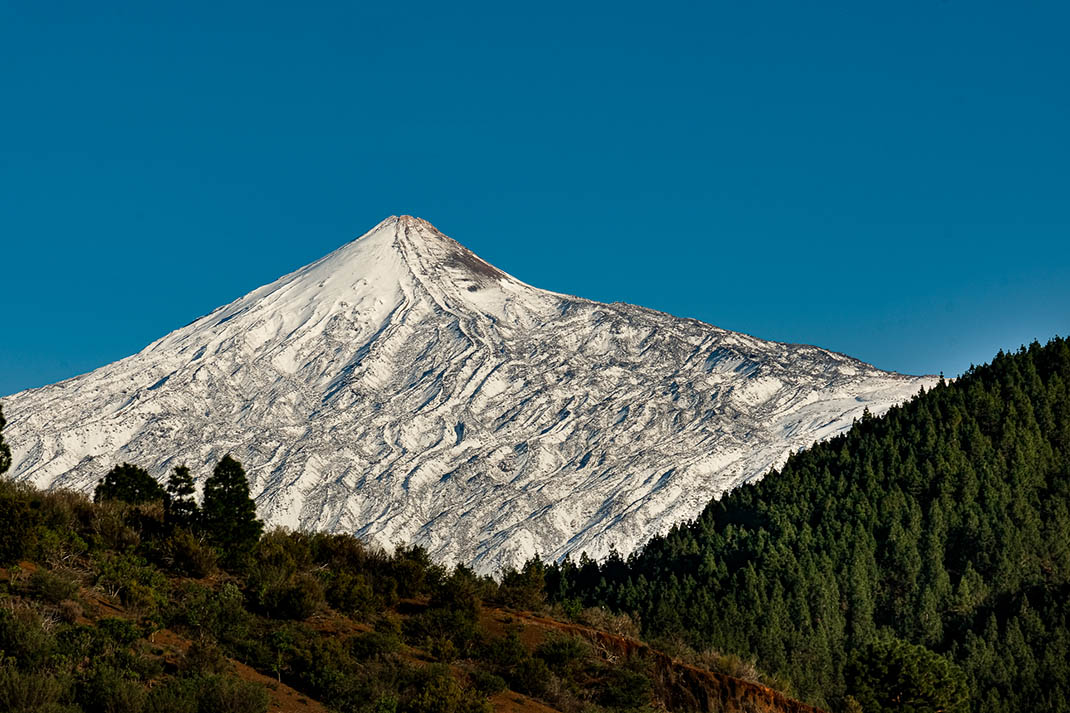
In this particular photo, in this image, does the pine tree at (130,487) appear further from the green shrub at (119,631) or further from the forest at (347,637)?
the green shrub at (119,631)

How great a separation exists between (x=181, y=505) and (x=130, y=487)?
1619 centimetres

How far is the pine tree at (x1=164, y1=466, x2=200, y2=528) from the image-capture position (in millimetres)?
32812

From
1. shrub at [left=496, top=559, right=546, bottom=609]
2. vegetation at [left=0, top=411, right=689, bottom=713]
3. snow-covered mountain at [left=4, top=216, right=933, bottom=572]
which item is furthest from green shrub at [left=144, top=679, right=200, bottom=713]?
snow-covered mountain at [left=4, top=216, right=933, bottom=572]

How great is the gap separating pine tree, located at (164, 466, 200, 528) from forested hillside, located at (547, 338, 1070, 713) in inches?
1127

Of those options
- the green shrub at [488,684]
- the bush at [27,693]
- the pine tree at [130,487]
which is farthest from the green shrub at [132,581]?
the pine tree at [130,487]

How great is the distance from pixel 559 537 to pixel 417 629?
355 ft

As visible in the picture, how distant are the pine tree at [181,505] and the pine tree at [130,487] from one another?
11.4 m

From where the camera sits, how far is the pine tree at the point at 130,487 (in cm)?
4691

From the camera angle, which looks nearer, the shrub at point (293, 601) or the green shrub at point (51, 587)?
the green shrub at point (51, 587)

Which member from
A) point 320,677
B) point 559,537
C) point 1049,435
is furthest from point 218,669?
point 559,537

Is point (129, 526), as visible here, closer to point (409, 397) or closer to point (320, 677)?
point (320, 677)

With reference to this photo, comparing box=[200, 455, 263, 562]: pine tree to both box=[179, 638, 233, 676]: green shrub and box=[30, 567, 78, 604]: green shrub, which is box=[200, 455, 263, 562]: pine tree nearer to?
box=[30, 567, 78, 604]: green shrub

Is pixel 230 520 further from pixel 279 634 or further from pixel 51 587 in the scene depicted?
pixel 51 587

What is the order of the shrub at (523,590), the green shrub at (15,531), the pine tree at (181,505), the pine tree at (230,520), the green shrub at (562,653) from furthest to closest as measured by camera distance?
the shrub at (523,590) < the pine tree at (181,505) < the pine tree at (230,520) < the green shrub at (562,653) < the green shrub at (15,531)
